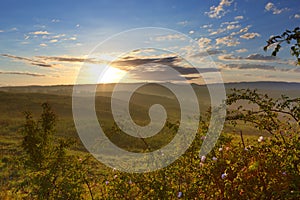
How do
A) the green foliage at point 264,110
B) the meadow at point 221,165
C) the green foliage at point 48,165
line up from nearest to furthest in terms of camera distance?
the meadow at point 221,165, the green foliage at point 264,110, the green foliage at point 48,165

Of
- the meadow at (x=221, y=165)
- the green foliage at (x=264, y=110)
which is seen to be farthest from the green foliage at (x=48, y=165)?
the green foliage at (x=264, y=110)

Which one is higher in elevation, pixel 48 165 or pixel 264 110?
pixel 264 110

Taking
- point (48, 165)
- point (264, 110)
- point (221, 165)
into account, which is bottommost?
point (48, 165)

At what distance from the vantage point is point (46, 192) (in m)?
6.15

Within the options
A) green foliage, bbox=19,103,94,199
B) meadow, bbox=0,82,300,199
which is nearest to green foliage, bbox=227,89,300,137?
meadow, bbox=0,82,300,199

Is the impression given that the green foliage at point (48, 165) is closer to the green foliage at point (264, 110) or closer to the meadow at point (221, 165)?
the meadow at point (221, 165)

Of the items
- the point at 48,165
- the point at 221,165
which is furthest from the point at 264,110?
the point at 48,165

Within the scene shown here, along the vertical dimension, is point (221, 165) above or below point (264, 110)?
below

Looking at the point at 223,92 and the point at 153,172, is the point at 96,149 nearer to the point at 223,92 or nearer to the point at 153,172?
the point at 153,172

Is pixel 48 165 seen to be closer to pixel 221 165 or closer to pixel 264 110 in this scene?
pixel 221 165

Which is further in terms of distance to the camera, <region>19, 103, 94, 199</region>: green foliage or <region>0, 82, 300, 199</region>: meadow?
<region>19, 103, 94, 199</region>: green foliage

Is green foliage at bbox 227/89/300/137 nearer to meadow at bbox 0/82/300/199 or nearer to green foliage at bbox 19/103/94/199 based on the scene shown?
meadow at bbox 0/82/300/199

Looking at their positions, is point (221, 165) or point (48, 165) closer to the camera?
point (221, 165)

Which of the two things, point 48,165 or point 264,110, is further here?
point 48,165
